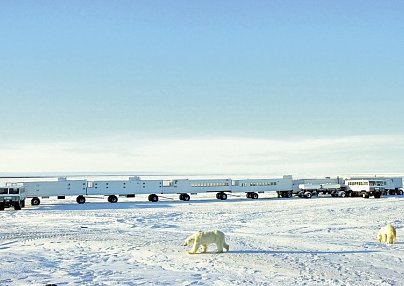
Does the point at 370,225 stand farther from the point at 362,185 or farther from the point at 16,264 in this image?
the point at 362,185

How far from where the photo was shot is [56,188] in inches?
1804

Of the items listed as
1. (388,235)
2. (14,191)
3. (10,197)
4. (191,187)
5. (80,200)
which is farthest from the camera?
(191,187)

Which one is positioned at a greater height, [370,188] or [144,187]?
[144,187]

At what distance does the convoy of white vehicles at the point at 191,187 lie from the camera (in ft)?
149

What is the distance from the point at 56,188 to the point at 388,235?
108 feet

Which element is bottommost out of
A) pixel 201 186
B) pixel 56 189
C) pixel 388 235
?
pixel 388 235

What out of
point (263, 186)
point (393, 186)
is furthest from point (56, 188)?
point (393, 186)

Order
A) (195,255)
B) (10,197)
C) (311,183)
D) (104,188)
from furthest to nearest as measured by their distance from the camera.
Result: (311,183)
(104,188)
(10,197)
(195,255)

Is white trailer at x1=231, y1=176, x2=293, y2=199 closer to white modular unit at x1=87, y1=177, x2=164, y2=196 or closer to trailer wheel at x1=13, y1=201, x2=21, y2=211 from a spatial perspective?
white modular unit at x1=87, y1=177, x2=164, y2=196

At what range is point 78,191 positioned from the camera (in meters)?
46.4

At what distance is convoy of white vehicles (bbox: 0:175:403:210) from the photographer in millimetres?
45562

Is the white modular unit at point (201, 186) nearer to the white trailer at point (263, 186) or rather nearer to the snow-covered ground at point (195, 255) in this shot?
the white trailer at point (263, 186)

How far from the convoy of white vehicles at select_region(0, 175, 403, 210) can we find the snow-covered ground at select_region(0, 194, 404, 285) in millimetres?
16283

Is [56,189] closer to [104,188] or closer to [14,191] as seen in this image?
[104,188]
